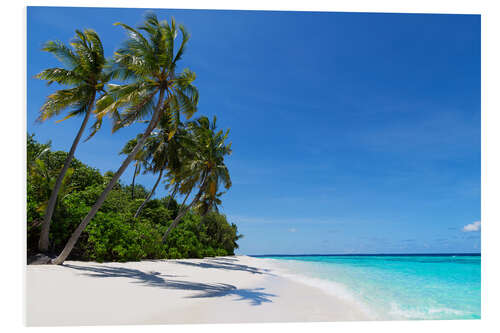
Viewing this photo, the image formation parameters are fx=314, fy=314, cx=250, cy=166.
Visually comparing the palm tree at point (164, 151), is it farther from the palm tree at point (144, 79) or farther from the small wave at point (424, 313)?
the small wave at point (424, 313)

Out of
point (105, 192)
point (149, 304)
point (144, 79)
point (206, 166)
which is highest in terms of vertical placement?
point (144, 79)

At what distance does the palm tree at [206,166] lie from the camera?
16.5m

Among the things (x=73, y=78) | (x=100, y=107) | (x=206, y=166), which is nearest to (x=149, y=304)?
(x=100, y=107)

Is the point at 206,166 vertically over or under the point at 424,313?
over

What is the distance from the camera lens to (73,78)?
8156 mm

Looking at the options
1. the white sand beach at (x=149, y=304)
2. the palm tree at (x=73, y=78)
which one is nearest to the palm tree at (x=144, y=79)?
the palm tree at (x=73, y=78)

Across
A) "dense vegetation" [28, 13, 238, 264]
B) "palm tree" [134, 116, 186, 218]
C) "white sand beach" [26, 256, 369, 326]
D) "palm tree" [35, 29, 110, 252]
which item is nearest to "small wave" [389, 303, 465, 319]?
"white sand beach" [26, 256, 369, 326]

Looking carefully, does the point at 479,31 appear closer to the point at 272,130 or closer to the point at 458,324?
the point at 458,324

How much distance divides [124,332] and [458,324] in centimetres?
454

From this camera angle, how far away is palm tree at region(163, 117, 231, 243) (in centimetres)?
1648

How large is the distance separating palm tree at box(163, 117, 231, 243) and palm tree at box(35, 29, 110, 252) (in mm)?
7763

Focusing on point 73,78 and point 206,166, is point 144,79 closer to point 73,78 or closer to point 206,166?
point 73,78

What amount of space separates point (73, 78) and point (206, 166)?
30.9 ft

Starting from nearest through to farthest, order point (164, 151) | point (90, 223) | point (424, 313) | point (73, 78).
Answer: point (424, 313) → point (73, 78) → point (90, 223) → point (164, 151)
